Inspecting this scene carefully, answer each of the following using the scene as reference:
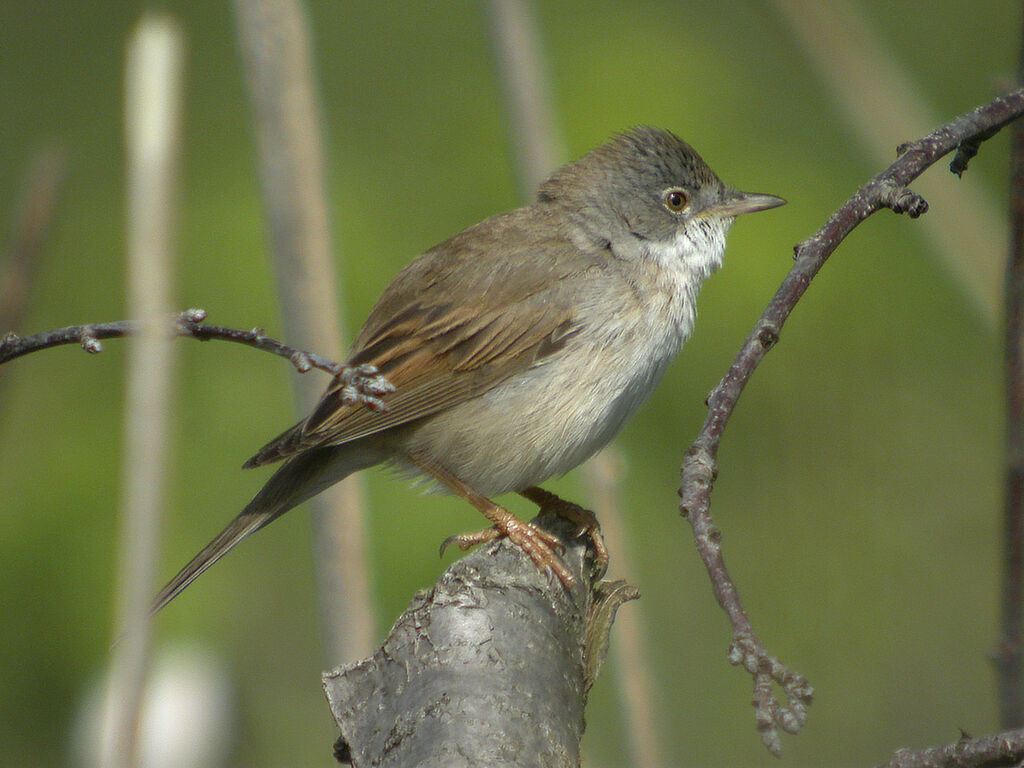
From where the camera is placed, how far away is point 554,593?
2.41 m

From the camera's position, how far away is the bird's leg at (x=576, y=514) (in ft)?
11.1

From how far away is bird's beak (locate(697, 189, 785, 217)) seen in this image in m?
3.73

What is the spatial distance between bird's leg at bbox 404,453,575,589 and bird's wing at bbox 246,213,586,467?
22cm

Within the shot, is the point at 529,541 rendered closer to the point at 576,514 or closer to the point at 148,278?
the point at 576,514

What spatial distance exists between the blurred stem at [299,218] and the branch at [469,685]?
28.5 inches

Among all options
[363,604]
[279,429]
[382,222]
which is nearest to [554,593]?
[363,604]

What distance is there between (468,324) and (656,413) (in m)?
1.21

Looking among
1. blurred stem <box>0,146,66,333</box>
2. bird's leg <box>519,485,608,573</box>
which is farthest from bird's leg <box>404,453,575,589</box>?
blurred stem <box>0,146,66,333</box>

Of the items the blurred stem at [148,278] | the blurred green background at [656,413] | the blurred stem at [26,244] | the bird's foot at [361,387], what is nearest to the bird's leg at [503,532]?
the blurred green background at [656,413]

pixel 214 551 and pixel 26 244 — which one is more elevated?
pixel 26 244

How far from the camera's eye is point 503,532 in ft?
11.0

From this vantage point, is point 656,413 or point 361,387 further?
point 656,413

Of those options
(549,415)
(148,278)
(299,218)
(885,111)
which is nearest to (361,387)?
(148,278)

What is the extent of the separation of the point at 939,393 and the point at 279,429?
9.36 ft
